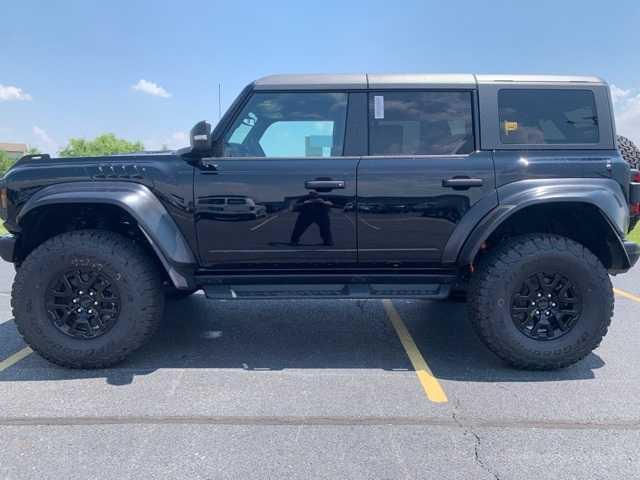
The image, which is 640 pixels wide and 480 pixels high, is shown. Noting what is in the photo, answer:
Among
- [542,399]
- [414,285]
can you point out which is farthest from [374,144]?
[542,399]

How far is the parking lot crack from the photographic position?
226cm

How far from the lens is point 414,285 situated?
138 inches

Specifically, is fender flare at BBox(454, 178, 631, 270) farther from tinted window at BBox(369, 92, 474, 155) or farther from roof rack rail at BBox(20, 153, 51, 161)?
roof rack rail at BBox(20, 153, 51, 161)

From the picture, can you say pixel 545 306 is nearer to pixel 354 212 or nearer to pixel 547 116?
pixel 547 116

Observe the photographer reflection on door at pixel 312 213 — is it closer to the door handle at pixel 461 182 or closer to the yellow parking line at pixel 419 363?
the door handle at pixel 461 182

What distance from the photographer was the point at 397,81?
11.5 ft

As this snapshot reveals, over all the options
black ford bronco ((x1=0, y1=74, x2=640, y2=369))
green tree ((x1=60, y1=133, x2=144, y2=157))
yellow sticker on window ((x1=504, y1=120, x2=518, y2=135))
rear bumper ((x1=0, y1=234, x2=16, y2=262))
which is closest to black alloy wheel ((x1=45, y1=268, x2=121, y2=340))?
black ford bronco ((x1=0, y1=74, x2=640, y2=369))

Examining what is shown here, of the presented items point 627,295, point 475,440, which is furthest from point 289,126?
point 627,295

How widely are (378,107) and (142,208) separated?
1.87 metres

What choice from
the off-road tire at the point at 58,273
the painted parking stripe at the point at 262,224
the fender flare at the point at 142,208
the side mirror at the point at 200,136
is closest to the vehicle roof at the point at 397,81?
the side mirror at the point at 200,136

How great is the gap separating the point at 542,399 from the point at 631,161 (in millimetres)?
3015

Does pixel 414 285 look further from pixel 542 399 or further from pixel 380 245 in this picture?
pixel 542 399

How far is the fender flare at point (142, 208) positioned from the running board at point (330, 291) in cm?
33

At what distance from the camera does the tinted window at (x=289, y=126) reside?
3480mm
